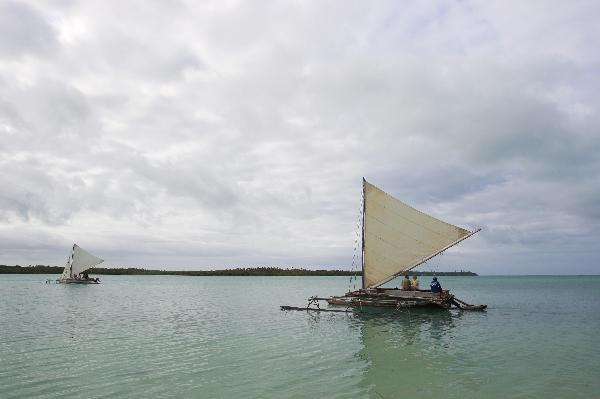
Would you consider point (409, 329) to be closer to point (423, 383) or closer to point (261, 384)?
Result: point (423, 383)

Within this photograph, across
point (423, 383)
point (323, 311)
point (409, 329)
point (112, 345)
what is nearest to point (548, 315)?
point (409, 329)

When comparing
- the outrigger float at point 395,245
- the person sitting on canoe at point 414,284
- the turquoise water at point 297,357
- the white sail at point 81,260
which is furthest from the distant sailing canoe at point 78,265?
the person sitting on canoe at point 414,284

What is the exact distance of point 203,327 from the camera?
97.3 ft

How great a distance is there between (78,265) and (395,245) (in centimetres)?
Result: 7898

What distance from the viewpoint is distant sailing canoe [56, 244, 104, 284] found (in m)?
89.4

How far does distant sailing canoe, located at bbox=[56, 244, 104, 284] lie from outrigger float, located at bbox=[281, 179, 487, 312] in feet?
219

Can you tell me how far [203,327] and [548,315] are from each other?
31.5 meters

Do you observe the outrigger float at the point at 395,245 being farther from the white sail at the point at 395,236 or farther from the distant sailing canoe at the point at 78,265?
the distant sailing canoe at the point at 78,265

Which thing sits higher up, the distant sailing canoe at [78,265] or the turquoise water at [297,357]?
the distant sailing canoe at [78,265]

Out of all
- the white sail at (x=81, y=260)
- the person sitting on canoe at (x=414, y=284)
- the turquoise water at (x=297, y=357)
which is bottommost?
the turquoise water at (x=297, y=357)

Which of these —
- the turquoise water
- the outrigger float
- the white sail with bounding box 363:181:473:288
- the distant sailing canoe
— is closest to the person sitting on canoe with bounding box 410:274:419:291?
the outrigger float

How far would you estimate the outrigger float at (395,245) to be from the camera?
116ft

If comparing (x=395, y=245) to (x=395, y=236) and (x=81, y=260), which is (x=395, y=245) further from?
(x=81, y=260)

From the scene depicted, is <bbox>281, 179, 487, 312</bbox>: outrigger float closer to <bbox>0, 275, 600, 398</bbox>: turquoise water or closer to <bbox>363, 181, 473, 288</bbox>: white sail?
<bbox>363, 181, 473, 288</bbox>: white sail
